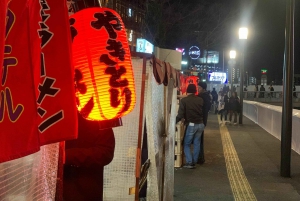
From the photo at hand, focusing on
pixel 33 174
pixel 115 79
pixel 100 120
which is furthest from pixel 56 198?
pixel 115 79

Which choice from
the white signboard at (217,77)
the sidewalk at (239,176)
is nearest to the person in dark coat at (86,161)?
the sidewalk at (239,176)

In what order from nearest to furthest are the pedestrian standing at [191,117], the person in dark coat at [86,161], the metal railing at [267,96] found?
the person in dark coat at [86,161] < the pedestrian standing at [191,117] < the metal railing at [267,96]

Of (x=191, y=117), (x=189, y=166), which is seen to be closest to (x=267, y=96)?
(x=189, y=166)

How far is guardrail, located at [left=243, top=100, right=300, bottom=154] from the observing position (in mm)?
11961

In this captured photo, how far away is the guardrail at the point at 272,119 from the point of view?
12.0m

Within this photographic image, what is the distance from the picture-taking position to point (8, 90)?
180 centimetres

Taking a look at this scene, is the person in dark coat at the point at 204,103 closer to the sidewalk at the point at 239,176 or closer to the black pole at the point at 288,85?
the sidewalk at the point at 239,176

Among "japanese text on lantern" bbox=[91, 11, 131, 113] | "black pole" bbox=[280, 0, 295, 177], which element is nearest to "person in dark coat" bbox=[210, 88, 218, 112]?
"black pole" bbox=[280, 0, 295, 177]

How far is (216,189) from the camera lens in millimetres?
8039

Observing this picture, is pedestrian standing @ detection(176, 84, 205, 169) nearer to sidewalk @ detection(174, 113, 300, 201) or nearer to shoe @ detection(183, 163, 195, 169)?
shoe @ detection(183, 163, 195, 169)

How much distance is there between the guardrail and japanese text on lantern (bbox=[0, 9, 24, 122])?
10748 millimetres

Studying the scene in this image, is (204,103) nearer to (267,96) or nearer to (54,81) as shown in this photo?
(54,81)

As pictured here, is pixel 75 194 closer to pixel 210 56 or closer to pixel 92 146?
pixel 92 146

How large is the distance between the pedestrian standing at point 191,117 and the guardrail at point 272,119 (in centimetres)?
345
